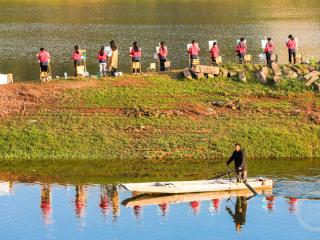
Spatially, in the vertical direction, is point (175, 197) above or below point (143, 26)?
below

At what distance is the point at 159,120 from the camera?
45688 millimetres

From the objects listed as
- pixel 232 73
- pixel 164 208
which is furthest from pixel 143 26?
A: pixel 164 208

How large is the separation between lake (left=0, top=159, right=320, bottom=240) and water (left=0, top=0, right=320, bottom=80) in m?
23.4

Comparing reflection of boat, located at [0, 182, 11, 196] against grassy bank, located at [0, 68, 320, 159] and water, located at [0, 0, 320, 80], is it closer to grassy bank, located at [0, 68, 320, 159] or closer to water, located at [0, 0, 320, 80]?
grassy bank, located at [0, 68, 320, 159]

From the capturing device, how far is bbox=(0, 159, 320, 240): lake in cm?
3238

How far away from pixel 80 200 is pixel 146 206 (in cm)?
320

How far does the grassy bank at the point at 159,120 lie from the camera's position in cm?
4384

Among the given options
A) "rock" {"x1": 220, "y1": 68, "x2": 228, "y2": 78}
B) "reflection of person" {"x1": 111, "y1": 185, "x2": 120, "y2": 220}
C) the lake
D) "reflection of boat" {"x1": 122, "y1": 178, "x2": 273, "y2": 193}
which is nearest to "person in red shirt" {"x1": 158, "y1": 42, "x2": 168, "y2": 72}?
"rock" {"x1": 220, "y1": 68, "x2": 228, "y2": 78}

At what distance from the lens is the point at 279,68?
51.1m

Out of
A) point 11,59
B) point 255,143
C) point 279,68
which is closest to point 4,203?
point 255,143

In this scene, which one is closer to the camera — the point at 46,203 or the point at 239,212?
the point at 239,212

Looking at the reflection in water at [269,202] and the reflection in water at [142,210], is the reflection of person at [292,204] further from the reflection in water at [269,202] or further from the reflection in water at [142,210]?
the reflection in water at [269,202]

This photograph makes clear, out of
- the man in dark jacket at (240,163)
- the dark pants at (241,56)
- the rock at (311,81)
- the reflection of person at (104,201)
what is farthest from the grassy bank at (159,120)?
the man in dark jacket at (240,163)

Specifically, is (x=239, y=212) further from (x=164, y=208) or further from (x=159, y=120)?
(x=159, y=120)
